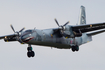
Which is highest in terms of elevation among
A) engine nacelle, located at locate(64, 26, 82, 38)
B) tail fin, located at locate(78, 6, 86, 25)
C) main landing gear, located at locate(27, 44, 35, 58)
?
tail fin, located at locate(78, 6, 86, 25)

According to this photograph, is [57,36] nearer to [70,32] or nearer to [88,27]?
[70,32]

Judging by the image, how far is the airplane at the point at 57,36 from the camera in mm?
35719

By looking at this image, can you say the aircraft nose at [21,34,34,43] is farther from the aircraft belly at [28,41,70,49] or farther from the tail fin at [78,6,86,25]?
the tail fin at [78,6,86,25]

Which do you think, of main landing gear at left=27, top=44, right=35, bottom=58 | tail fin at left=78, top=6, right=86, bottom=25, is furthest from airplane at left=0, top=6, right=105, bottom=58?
tail fin at left=78, top=6, right=86, bottom=25

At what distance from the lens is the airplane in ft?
117

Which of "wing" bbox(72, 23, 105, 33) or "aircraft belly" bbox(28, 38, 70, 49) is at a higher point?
"wing" bbox(72, 23, 105, 33)

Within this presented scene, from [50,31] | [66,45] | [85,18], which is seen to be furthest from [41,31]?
[85,18]

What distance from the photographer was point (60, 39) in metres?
40.5

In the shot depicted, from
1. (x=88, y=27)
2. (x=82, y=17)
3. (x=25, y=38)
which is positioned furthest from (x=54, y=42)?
(x=82, y=17)

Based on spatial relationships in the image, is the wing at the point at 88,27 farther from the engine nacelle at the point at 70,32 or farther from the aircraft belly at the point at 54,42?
the aircraft belly at the point at 54,42

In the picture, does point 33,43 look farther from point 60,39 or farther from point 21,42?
point 60,39

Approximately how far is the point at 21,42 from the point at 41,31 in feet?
11.8

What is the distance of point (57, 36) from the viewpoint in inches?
1576

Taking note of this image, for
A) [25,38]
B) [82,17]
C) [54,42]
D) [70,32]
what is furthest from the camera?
[82,17]
